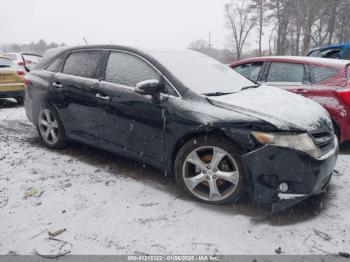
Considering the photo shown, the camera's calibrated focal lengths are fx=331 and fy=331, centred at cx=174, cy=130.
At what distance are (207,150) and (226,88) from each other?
869 millimetres

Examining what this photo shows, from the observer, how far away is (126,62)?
3.96 m

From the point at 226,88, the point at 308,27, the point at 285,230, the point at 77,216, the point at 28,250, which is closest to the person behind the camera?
the point at 28,250

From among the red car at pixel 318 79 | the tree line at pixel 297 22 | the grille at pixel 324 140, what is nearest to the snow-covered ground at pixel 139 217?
the grille at pixel 324 140

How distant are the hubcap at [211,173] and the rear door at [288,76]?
2404 mm

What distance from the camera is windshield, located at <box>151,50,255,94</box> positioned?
3.60 metres

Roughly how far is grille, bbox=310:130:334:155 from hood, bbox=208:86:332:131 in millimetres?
53

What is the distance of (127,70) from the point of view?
3930 mm

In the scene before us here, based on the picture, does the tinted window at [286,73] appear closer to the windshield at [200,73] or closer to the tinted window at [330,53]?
the windshield at [200,73]

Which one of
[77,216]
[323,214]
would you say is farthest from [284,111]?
[77,216]

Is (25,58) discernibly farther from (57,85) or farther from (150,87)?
(150,87)

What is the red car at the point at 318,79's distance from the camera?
458 cm

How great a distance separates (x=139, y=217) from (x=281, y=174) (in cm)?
136

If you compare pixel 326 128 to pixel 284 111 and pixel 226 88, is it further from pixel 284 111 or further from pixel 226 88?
pixel 226 88

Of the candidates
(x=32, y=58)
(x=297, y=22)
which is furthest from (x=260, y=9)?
(x=32, y=58)
